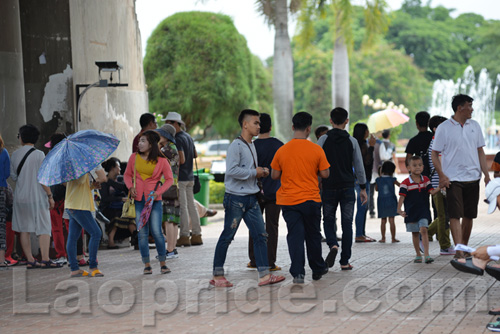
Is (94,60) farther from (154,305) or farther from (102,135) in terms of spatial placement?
(154,305)

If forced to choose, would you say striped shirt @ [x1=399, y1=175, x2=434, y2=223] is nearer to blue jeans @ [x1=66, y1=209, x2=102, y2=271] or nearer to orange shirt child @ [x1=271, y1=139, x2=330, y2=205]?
orange shirt child @ [x1=271, y1=139, x2=330, y2=205]

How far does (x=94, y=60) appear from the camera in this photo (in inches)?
567

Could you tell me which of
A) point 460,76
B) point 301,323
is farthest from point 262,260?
point 460,76

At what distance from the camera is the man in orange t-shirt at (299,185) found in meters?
8.34

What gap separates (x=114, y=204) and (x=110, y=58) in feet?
10.4

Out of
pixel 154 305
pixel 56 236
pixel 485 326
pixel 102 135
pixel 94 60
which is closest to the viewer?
pixel 485 326

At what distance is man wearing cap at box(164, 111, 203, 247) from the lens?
12.4 meters

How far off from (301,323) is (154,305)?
1.65 meters

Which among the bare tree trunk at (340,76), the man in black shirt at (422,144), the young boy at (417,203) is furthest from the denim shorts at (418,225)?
the bare tree trunk at (340,76)

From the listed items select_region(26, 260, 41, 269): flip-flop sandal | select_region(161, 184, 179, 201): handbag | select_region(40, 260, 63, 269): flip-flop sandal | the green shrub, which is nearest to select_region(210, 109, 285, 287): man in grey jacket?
select_region(161, 184, 179, 201): handbag

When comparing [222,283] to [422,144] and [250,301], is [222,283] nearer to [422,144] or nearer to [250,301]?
[250,301]

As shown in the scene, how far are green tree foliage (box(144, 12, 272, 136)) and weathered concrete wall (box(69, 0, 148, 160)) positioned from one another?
2573 centimetres

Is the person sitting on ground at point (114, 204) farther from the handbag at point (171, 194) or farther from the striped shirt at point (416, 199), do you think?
the striped shirt at point (416, 199)

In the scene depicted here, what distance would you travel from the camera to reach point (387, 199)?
41.6 feet
